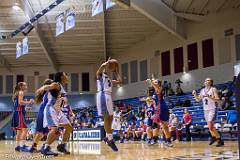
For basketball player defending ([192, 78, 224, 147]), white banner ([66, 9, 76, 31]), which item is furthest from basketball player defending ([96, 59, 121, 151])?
white banner ([66, 9, 76, 31])

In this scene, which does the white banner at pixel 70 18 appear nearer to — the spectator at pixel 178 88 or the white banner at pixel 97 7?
the white banner at pixel 97 7

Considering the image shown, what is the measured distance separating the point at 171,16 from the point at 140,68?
6939 mm

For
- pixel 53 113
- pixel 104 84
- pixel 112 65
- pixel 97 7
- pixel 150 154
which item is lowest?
pixel 150 154

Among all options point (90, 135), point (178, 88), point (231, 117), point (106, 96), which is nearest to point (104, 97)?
point (106, 96)

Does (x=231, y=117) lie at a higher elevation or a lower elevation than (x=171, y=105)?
lower

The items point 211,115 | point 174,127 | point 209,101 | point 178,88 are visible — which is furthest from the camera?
point 178,88

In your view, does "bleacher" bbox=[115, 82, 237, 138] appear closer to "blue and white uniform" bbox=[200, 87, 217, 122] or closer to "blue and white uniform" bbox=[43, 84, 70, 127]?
"blue and white uniform" bbox=[200, 87, 217, 122]

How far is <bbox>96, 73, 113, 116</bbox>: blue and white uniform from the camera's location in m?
6.81

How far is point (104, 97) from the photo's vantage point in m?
6.86

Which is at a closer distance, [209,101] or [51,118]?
[51,118]

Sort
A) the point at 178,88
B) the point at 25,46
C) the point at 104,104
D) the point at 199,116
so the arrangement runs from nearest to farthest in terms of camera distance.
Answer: the point at 104,104 → the point at 199,116 → the point at 25,46 → the point at 178,88

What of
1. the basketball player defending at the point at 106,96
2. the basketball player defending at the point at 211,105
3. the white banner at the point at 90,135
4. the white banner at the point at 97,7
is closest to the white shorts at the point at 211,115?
the basketball player defending at the point at 211,105

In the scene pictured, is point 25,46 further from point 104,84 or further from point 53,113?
point 53,113

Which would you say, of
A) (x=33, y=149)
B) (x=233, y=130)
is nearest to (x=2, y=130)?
(x=233, y=130)
